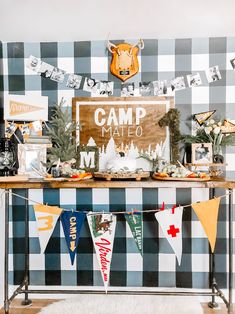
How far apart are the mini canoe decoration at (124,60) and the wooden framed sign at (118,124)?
194 mm

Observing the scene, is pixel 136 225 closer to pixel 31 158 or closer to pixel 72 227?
pixel 72 227

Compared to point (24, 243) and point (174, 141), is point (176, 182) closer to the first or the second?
point (174, 141)

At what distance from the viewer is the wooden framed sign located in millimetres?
3025

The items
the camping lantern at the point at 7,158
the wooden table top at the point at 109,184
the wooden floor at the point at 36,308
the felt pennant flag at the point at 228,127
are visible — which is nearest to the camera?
the wooden table top at the point at 109,184

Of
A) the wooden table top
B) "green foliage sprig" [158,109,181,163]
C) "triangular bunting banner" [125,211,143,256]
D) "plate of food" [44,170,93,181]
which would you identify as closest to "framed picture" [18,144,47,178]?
"plate of food" [44,170,93,181]

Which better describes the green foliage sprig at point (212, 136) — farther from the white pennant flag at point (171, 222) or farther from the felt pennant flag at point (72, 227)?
the felt pennant flag at point (72, 227)

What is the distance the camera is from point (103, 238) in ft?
8.75

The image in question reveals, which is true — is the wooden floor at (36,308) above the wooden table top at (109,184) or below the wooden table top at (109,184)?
below

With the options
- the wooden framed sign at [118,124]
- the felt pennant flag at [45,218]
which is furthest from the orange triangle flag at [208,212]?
the felt pennant flag at [45,218]

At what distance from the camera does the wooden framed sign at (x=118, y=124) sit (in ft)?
9.93

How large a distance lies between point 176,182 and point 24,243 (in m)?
1.39

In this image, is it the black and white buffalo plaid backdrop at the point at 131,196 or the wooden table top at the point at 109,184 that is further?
the black and white buffalo plaid backdrop at the point at 131,196

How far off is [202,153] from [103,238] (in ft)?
3.14

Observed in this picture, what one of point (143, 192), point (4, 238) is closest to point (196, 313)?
point (143, 192)
